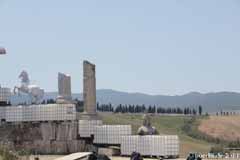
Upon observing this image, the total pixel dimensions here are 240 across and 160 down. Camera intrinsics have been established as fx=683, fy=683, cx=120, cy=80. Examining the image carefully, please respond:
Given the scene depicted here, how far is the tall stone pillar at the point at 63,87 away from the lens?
55875 mm

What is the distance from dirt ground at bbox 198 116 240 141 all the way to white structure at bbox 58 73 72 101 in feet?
96.8

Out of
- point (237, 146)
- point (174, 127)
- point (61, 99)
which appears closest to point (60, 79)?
point (61, 99)

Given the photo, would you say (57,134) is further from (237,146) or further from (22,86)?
(237,146)

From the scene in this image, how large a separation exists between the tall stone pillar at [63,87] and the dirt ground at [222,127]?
29504mm

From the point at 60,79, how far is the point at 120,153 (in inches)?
325

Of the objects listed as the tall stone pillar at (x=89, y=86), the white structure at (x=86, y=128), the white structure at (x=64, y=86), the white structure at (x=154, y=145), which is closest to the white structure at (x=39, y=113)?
the white structure at (x=86, y=128)

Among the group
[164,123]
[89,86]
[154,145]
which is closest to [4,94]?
[89,86]

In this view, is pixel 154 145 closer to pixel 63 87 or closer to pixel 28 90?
pixel 63 87

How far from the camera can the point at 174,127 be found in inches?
3332

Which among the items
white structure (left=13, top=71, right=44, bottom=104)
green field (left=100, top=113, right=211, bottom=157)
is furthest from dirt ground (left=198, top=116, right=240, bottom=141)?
white structure (left=13, top=71, right=44, bottom=104)

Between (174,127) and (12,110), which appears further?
(174,127)

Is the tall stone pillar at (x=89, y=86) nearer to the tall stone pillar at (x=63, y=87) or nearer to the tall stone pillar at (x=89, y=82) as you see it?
the tall stone pillar at (x=89, y=82)

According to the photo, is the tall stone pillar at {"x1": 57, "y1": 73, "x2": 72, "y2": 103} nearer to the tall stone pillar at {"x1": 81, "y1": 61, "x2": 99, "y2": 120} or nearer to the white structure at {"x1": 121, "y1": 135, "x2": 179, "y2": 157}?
the tall stone pillar at {"x1": 81, "y1": 61, "x2": 99, "y2": 120}

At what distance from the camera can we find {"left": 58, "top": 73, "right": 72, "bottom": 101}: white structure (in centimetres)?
5591
